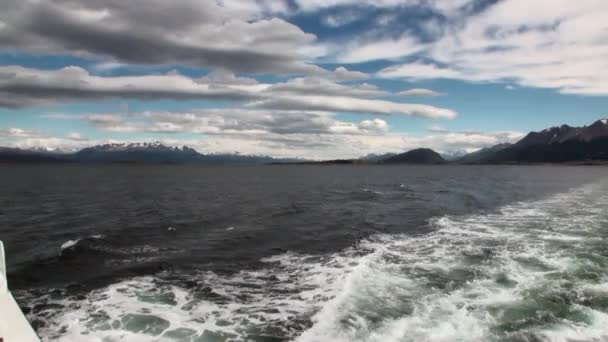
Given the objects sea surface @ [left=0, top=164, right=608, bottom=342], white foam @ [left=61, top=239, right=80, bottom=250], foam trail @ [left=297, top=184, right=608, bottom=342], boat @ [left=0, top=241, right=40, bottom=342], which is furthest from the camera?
white foam @ [left=61, top=239, right=80, bottom=250]

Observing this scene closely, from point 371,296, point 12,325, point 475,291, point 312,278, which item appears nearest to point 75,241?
point 312,278

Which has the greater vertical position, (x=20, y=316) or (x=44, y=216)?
(x=20, y=316)

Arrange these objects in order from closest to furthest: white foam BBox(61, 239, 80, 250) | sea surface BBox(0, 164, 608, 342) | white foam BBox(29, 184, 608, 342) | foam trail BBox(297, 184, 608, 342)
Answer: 1. foam trail BBox(297, 184, 608, 342)
2. white foam BBox(29, 184, 608, 342)
3. sea surface BBox(0, 164, 608, 342)
4. white foam BBox(61, 239, 80, 250)

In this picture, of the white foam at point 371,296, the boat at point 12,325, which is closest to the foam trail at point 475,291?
the white foam at point 371,296

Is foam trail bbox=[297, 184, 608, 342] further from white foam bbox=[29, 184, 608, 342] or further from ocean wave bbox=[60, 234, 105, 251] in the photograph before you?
ocean wave bbox=[60, 234, 105, 251]

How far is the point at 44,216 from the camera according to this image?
43.4 meters

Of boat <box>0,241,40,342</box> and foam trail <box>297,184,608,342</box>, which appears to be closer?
boat <box>0,241,40,342</box>

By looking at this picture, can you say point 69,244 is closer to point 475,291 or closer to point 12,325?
point 12,325

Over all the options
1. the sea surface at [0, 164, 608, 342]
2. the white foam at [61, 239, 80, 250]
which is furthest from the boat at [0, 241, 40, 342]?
the white foam at [61, 239, 80, 250]

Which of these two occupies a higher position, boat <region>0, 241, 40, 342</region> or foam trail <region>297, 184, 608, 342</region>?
boat <region>0, 241, 40, 342</region>

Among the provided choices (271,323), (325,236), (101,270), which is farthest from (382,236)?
(101,270)

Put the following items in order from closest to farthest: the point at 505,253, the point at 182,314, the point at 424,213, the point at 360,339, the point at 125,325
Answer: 1. the point at 360,339
2. the point at 125,325
3. the point at 182,314
4. the point at 505,253
5. the point at 424,213

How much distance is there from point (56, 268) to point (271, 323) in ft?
50.8

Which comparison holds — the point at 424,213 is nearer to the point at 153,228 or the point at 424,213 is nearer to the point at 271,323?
the point at 153,228
